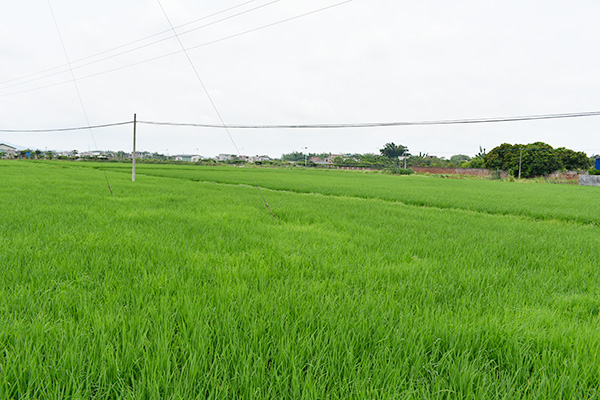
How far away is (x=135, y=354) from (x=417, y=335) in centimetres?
147

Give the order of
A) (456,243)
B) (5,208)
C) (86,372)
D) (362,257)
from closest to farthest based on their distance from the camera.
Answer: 1. (86,372)
2. (362,257)
3. (456,243)
4. (5,208)

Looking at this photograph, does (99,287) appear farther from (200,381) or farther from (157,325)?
(200,381)

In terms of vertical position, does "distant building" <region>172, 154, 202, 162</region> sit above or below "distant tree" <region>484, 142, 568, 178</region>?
above

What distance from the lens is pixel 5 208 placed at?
524 cm

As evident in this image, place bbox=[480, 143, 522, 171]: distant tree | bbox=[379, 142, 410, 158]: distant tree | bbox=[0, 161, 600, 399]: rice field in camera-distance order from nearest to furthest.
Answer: bbox=[0, 161, 600, 399]: rice field
bbox=[480, 143, 522, 171]: distant tree
bbox=[379, 142, 410, 158]: distant tree

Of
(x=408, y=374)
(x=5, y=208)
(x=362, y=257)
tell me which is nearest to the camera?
(x=408, y=374)

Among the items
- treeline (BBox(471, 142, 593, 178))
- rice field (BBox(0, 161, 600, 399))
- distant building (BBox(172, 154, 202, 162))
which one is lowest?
rice field (BBox(0, 161, 600, 399))

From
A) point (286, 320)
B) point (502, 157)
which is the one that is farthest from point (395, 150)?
point (286, 320)

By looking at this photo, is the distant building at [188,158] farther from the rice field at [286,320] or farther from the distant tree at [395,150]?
the rice field at [286,320]

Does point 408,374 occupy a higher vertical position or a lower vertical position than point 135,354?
lower

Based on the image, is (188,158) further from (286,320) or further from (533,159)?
(286,320)

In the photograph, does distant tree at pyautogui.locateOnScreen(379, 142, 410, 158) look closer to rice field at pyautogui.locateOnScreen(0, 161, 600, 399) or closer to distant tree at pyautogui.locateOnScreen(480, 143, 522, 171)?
distant tree at pyautogui.locateOnScreen(480, 143, 522, 171)

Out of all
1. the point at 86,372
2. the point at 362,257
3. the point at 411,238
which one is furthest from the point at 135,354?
the point at 411,238

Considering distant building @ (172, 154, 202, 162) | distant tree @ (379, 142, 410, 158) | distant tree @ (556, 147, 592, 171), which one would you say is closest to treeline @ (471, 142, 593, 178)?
distant tree @ (556, 147, 592, 171)
